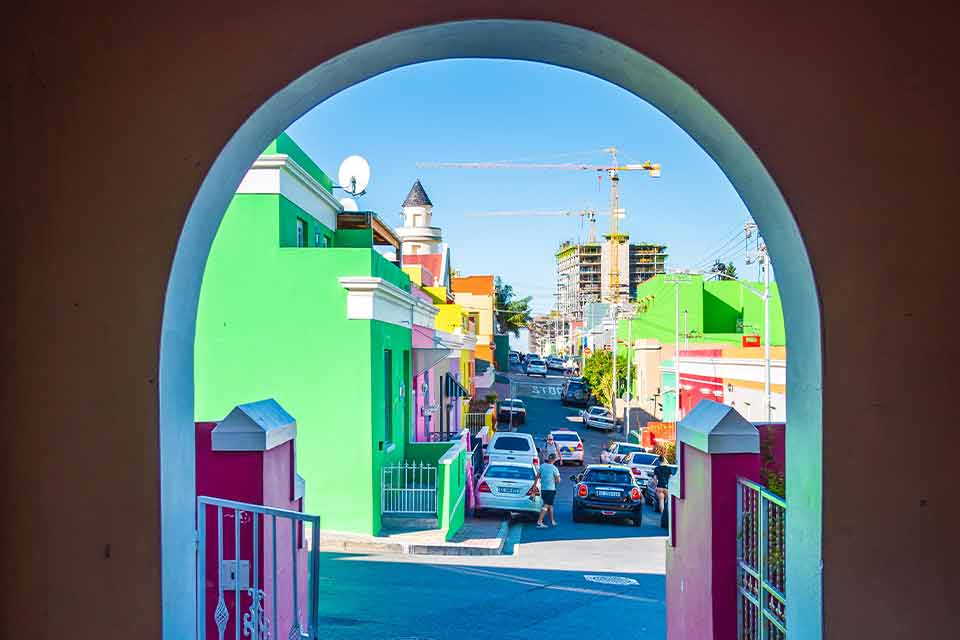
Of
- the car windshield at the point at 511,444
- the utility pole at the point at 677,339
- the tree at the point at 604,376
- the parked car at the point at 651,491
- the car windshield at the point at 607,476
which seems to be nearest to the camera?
the car windshield at the point at 607,476

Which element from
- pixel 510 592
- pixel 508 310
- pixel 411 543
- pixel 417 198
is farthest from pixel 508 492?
pixel 508 310

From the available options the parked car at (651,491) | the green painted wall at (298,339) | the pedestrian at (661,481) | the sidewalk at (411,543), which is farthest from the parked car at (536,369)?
the green painted wall at (298,339)

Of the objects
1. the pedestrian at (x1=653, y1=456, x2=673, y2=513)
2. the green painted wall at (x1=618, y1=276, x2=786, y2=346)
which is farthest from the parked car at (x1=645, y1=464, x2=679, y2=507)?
the green painted wall at (x1=618, y1=276, x2=786, y2=346)

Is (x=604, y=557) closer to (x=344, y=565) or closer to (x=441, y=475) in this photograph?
(x=441, y=475)

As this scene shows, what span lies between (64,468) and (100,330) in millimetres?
520

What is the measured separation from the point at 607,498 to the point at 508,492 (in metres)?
2.55

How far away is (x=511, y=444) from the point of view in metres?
25.4

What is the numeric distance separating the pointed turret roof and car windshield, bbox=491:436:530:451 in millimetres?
31637

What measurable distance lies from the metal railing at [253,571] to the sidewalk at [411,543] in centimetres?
852

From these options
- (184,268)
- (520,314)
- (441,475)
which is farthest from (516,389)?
(184,268)

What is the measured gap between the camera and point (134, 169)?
3.04m

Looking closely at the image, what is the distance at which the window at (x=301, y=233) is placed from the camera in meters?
17.2

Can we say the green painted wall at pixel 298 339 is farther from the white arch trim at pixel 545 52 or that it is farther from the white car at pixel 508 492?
the white arch trim at pixel 545 52

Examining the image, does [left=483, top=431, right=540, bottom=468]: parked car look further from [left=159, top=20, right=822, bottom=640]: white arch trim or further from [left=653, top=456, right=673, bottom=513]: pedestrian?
[left=159, top=20, right=822, bottom=640]: white arch trim
